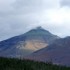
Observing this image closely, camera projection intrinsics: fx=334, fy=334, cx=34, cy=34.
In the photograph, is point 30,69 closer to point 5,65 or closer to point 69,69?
point 5,65

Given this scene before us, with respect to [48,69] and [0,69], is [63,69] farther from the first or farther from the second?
[0,69]

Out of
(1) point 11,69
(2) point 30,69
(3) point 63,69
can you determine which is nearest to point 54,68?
(3) point 63,69

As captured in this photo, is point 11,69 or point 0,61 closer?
point 11,69

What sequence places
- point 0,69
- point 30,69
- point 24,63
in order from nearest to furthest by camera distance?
point 0,69
point 30,69
point 24,63

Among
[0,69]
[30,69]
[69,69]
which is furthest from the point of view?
[69,69]

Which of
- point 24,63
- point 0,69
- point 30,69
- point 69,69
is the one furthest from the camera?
point 69,69

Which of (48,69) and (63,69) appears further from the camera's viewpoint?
(63,69)

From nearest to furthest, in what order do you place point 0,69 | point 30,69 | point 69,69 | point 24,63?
1. point 0,69
2. point 30,69
3. point 24,63
4. point 69,69

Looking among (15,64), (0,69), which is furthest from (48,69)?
(0,69)
